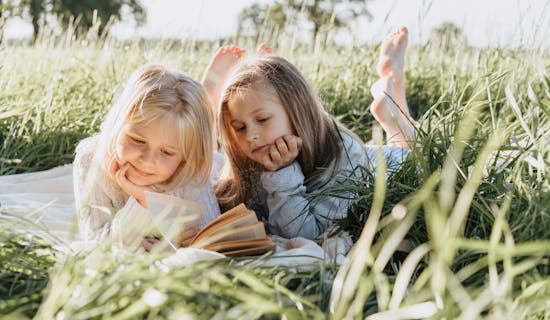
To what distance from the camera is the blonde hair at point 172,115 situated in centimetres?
224

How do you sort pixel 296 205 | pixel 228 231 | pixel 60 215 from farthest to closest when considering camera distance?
pixel 60 215, pixel 296 205, pixel 228 231

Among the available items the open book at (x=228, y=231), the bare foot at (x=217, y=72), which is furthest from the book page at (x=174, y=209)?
the bare foot at (x=217, y=72)

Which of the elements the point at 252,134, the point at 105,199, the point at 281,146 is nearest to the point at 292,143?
the point at 281,146

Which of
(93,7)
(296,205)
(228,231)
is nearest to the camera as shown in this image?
(228,231)

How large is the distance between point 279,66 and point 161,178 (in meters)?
0.71

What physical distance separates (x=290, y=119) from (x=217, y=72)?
1178mm

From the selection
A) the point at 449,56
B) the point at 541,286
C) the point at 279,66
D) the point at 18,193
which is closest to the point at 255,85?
the point at 279,66

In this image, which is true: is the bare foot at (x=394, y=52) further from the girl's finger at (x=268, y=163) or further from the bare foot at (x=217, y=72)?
the girl's finger at (x=268, y=163)

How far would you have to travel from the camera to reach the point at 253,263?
1.61 m

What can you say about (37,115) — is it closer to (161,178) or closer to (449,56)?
(161,178)

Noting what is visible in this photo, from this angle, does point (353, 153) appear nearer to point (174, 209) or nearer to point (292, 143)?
point (292, 143)

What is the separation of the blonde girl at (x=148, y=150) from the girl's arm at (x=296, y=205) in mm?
247

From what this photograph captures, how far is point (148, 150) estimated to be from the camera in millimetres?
2193

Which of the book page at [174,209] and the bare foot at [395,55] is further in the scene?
the bare foot at [395,55]
